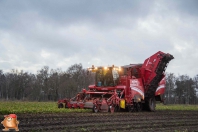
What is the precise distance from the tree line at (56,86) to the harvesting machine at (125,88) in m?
37.1

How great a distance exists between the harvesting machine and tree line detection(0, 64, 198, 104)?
37141 mm

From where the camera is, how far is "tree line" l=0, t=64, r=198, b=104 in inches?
2566

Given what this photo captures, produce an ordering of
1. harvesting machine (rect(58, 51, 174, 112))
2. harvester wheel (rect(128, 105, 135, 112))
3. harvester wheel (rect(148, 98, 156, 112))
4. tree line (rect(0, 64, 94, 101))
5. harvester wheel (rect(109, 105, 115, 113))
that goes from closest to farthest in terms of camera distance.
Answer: harvester wheel (rect(109, 105, 115, 113)) < harvesting machine (rect(58, 51, 174, 112)) < harvester wheel (rect(128, 105, 135, 112)) < harvester wheel (rect(148, 98, 156, 112)) < tree line (rect(0, 64, 94, 101))

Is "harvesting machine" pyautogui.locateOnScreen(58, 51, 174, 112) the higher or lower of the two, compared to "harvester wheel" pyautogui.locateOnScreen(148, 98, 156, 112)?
higher

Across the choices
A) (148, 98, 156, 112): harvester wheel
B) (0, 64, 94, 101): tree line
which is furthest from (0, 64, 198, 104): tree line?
(148, 98, 156, 112): harvester wheel

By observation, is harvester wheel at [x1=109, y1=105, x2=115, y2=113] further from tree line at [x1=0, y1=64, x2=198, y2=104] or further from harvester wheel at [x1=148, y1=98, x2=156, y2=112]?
tree line at [x1=0, y1=64, x2=198, y2=104]

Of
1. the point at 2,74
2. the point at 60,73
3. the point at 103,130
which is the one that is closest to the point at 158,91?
the point at 103,130

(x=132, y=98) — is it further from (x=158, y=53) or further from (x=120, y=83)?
(x=158, y=53)

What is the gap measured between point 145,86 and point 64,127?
43.0 feet

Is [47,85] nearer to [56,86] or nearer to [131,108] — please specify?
[56,86]

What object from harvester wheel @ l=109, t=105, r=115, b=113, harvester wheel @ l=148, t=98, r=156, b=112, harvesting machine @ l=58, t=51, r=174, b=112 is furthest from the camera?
harvester wheel @ l=148, t=98, r=156, b=112

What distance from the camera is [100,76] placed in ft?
70.2

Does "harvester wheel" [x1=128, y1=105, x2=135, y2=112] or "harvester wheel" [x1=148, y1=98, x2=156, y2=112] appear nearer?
"harvester wheel" [x1=128, y1=105, x2=135, y2=112]

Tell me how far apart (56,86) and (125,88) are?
51720 mm
